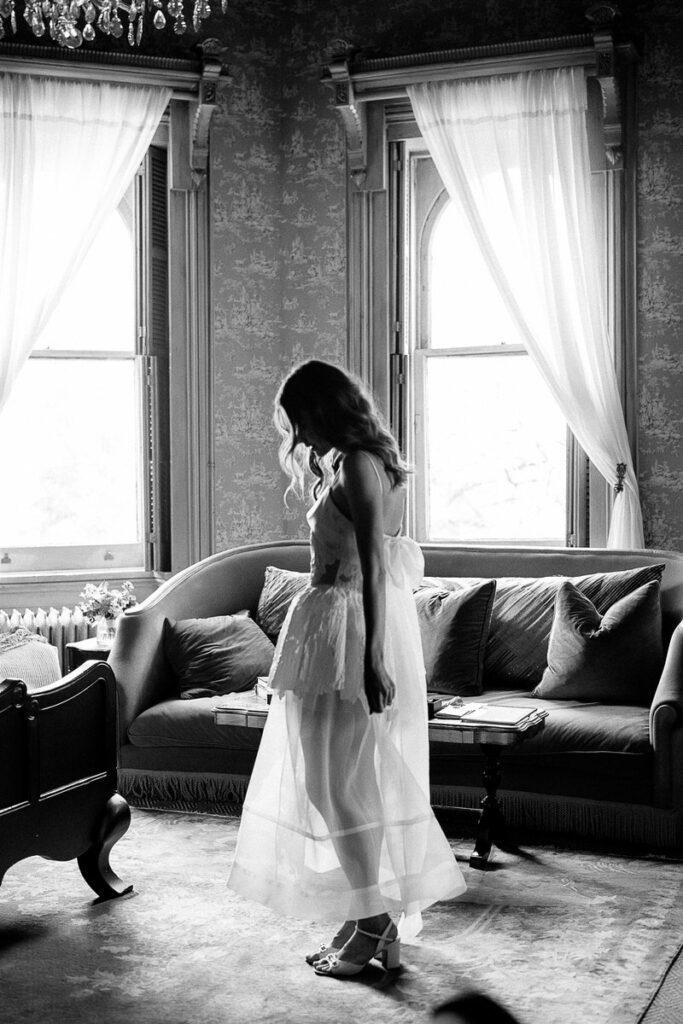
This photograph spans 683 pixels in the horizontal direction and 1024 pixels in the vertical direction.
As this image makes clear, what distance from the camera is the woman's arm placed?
2611 mm

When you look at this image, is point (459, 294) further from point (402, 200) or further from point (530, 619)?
point (530, 619)

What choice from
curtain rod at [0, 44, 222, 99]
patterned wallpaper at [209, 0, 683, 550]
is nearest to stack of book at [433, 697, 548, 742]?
patterned wallpaper at [209, 0, 683, 550]

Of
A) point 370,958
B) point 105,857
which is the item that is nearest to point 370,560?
point 370,958

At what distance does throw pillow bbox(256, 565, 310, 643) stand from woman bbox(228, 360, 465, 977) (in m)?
1.83

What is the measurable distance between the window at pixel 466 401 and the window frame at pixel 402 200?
0.08 metres

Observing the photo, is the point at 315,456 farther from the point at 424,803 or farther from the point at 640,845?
the point at 640,845

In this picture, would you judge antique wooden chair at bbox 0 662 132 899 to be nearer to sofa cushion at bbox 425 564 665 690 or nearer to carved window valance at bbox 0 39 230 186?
sofa cushion at bbox 425 564 665 690

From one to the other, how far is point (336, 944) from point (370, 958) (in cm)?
12

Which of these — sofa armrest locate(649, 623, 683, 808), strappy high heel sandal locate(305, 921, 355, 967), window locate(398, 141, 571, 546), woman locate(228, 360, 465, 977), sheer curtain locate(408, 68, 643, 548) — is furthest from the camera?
window locate(398, 141, 571, 546)

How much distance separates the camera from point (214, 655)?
4379 mm

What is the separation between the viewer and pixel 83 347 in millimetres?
5438

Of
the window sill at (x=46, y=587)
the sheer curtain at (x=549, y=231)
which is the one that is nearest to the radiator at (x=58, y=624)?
the window sill at (x=46, y=587)

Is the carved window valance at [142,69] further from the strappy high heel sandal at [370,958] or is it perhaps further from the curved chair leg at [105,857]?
the strappy high heel sandal at [370,958]

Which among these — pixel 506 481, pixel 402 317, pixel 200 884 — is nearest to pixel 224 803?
pixel 200 884
